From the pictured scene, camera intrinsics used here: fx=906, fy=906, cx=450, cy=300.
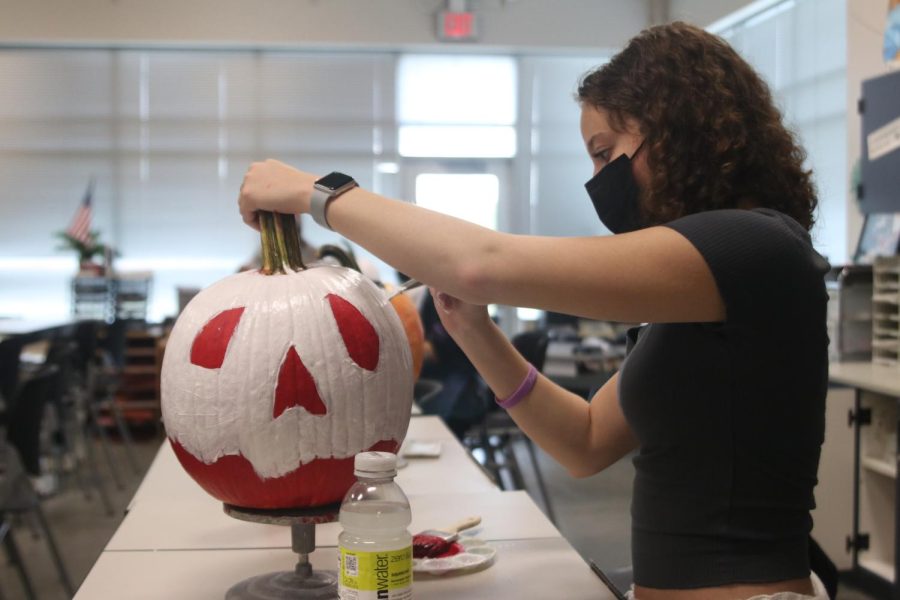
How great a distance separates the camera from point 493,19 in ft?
24.6

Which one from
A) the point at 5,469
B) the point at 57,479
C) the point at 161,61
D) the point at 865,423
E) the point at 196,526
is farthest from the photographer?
the point at 161,61

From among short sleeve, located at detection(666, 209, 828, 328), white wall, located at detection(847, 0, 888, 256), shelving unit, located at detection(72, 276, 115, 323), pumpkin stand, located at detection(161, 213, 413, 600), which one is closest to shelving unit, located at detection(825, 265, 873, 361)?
white wall, located at detection(847, 0, 888, 256)

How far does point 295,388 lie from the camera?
990 mm

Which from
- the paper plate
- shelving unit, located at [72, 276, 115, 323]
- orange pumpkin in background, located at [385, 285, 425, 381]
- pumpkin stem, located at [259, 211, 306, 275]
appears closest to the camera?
pumpkin stem, located at [259, 211, 306, 275]

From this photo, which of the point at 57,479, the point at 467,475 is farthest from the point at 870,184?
the point at 57,479

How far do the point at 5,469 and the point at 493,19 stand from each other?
18.9 ft

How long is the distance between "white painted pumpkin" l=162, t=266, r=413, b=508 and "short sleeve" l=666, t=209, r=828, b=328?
0.38 meters

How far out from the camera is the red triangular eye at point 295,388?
3.24ft

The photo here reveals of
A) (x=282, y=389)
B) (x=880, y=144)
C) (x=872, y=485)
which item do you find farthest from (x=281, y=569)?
(x=880, y=144)

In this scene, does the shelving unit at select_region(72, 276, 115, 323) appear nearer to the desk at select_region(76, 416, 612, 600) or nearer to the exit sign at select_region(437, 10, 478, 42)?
the exit sign at select_region(437, 10, 478, 42)

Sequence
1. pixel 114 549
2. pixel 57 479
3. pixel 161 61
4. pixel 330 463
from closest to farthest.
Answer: pixel 330 463
pixel 114 549
pixel 57 479
pixel 161 61

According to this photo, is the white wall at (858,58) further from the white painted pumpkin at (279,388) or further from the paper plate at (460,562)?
the white painted pumpkin at (279,388)

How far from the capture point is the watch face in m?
1.01

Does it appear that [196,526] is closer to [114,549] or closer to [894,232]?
[114,549]
